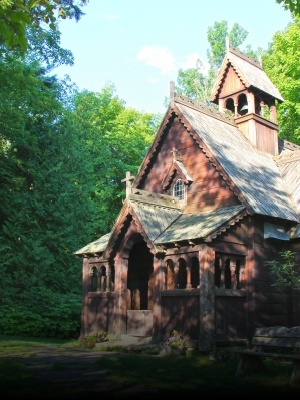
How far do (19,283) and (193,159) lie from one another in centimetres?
1412

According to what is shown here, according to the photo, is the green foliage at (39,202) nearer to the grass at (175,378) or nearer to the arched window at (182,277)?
the arched window at (182,277)

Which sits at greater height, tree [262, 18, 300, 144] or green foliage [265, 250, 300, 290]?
tree [262, 18, 300, 144]

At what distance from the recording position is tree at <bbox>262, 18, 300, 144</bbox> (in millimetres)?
Result: 36062

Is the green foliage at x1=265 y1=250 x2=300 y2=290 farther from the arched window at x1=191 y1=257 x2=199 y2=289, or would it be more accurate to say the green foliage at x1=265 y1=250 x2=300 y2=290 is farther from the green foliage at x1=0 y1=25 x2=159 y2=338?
the green foliage at x1=0 y1=25 x2=159 y2=338

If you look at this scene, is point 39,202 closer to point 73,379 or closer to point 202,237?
point 202,237

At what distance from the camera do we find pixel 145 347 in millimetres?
17406

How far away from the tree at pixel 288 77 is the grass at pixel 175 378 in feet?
84.6

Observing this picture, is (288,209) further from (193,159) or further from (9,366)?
(9,366)

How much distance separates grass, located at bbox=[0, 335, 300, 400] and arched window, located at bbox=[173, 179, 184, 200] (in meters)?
8.79

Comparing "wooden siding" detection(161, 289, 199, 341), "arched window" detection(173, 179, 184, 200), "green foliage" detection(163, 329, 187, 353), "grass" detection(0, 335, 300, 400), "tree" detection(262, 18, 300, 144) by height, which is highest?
"tree" detection(262, 18, 300, 144)

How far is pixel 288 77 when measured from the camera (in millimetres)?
37156

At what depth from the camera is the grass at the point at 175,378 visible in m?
9.34

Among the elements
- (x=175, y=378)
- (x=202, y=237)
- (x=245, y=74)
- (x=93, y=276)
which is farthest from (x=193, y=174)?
(x=175, y=378)

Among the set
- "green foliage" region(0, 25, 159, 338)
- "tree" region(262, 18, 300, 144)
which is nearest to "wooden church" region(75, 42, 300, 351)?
"green foliage" region(0, 25, 159, 338)
